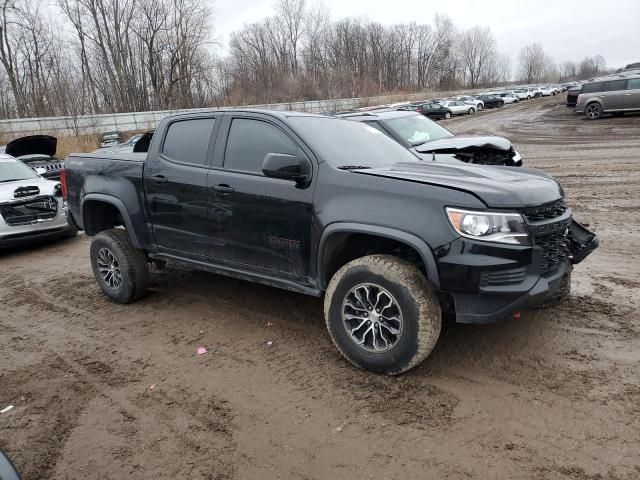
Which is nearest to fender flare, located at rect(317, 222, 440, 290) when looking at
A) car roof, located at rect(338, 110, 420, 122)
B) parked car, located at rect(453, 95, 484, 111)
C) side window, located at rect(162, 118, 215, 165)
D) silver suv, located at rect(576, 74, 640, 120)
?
side window, located at rect(162, 118, 215, 165)

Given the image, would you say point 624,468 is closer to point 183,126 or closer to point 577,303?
point 577,303

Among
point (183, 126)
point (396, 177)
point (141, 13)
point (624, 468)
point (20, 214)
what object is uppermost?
point (141, 13)

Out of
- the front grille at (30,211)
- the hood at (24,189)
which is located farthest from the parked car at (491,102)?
the front grille at (30,211)

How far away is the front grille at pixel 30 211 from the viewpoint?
802cm

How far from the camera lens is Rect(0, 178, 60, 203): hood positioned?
8094mm

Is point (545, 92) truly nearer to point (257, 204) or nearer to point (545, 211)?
point (545, 211)

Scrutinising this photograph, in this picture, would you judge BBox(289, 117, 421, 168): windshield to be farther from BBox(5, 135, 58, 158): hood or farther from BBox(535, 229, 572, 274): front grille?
BBox(5, 135, 58, 158): hood

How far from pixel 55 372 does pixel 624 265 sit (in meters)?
5.65

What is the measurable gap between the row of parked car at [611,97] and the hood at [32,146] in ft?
73.9

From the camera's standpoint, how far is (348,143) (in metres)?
4.30

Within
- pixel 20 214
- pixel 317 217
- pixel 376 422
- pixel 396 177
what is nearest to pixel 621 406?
pixel 376 422

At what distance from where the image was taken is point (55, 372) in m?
4.02

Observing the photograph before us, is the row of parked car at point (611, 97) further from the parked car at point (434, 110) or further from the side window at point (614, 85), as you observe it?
the parked car at point (434, 110)

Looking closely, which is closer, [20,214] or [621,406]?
[621,406]
